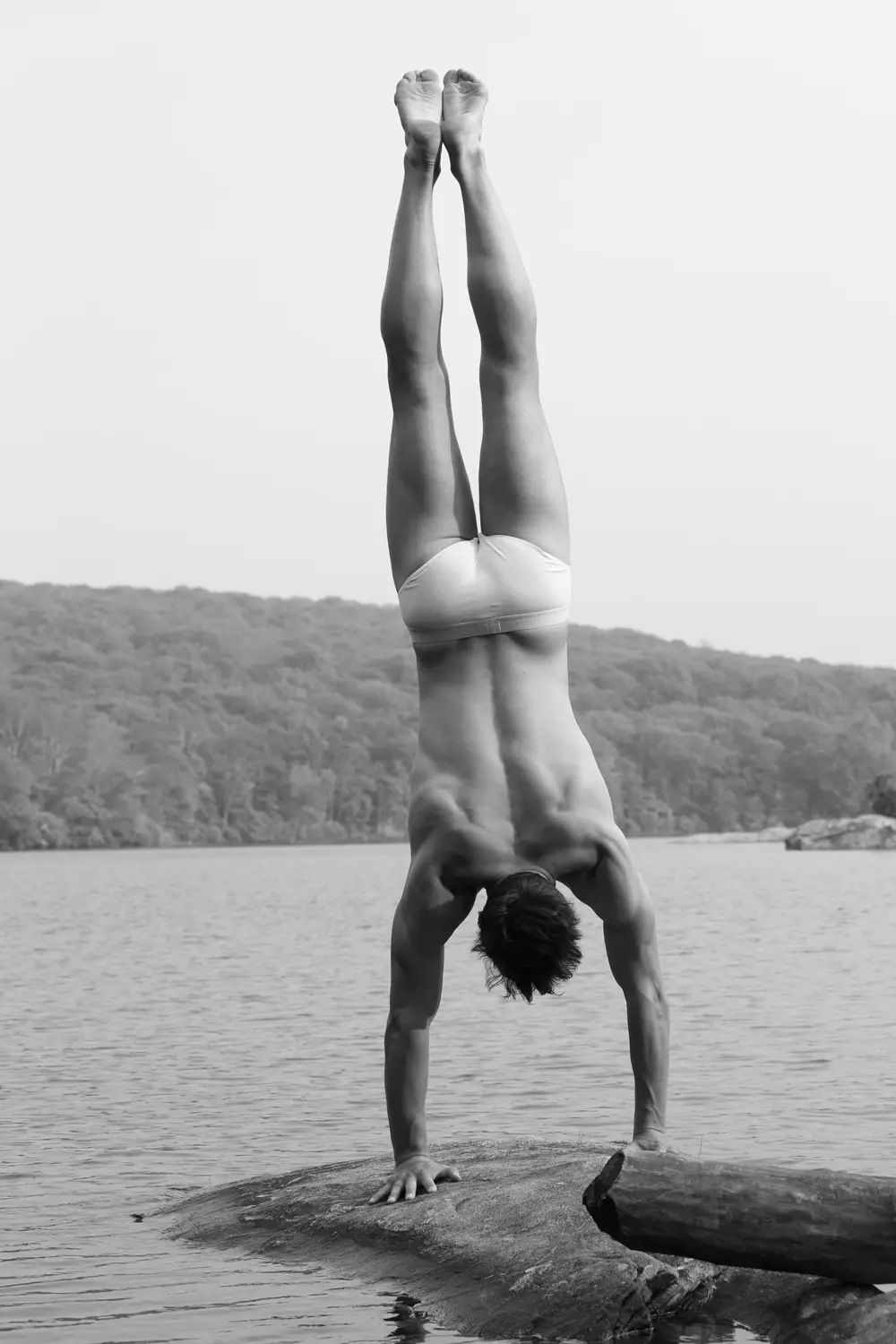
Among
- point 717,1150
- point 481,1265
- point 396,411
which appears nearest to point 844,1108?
point 717,1150

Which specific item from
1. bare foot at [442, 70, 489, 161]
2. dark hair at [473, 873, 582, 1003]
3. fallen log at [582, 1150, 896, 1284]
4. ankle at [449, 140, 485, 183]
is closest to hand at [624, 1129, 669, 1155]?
fallen log at [582, 1150, 896, 1284]

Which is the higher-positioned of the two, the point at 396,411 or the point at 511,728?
the point at 396,411

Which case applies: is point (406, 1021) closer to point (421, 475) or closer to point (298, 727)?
point (421, 475)

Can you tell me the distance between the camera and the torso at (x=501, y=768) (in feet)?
26.1

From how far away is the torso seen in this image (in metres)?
7.96

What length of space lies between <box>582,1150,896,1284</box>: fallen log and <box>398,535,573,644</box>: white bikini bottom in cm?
244

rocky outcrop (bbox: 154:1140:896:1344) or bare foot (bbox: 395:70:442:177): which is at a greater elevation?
bare foot (bbox: 395:70:442:177)

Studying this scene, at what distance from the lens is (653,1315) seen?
297 inches

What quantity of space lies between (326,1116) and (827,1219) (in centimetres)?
927

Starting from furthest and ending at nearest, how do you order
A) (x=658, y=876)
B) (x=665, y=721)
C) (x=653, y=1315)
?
(x=665, y=721), (x=658, y=876), (x=653, y=1315)

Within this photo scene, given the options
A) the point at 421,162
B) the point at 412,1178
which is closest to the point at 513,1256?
the point at 412,1178

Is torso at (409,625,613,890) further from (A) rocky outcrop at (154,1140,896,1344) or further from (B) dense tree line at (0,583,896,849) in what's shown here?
(B) dense tree line at (0,583,896,849)

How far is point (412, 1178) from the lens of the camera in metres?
8.84

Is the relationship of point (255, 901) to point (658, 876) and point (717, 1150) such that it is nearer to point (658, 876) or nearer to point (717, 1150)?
point (658, 876)
